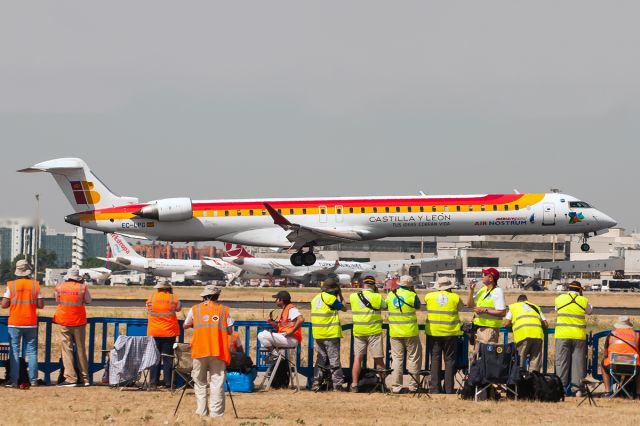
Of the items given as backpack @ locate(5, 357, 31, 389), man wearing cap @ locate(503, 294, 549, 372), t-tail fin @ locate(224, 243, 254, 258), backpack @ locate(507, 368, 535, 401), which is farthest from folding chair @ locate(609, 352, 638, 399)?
t-tail fin @ locate(224, 243, 254, 258)

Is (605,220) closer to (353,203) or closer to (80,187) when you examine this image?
(353,203)

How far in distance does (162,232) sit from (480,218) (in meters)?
14.8

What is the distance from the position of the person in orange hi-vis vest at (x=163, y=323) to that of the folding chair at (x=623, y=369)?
7.48 m

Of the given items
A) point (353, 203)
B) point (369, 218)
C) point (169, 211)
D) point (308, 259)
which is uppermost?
point (353, 203)

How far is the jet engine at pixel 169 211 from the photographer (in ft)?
157

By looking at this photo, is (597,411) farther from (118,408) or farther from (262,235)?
(262,235)

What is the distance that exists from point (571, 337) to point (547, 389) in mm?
1696

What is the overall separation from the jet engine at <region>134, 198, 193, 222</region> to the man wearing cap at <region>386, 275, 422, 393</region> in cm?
3008

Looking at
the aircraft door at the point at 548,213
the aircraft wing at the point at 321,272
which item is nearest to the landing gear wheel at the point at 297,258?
the aircraft door at the point at 548,213

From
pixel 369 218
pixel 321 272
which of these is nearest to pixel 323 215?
pixel 369 218

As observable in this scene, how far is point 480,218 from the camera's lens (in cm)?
4762

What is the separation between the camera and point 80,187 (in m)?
49.0

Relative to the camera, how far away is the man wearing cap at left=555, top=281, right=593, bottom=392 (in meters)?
18.3

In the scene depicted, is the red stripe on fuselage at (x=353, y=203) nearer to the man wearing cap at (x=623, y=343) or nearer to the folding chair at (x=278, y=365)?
the folding chair at (x=278, y=365)
